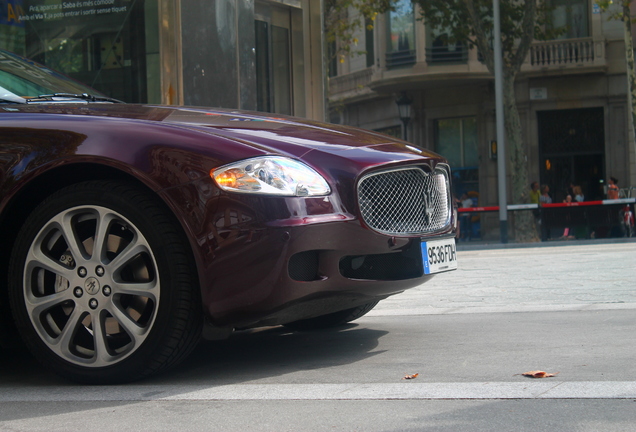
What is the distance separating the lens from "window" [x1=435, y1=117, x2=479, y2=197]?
31.2 metres

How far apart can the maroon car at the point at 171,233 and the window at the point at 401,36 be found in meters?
26.8

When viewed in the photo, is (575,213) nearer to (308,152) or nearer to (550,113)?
(550,113)

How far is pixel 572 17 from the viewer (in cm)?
2984

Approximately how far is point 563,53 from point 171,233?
89.9ft

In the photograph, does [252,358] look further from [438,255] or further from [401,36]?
[401,36]

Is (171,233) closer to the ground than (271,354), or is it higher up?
higher up

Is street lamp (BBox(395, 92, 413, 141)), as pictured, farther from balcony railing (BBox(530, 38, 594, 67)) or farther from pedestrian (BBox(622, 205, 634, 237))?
→ pedestrian (BBox(622, 205, 634, 237))

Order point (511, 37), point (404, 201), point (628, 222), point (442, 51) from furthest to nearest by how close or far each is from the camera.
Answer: point (442, 51), point (511, 37), point (628, 222), point (404, 201)

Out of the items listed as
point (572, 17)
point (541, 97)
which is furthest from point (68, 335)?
point (572, 17)

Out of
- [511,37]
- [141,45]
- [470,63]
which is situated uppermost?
[511,37]

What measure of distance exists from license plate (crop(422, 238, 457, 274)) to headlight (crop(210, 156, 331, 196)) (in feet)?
2.53

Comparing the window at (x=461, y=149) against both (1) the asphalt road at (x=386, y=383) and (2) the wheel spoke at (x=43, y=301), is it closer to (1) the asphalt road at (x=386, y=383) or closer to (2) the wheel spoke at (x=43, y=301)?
(1) the asphalt road at (x=386, y=383)

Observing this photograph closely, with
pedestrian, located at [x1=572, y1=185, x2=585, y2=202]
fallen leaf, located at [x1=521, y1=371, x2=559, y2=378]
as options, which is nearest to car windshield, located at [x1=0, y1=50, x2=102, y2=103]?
fallen leaf, located at [x1=521, y1=371, x2=559, y2=378]

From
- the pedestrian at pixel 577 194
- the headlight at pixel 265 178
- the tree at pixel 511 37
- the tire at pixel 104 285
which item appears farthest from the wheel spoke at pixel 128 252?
the pedestrian at pixel 577 194
